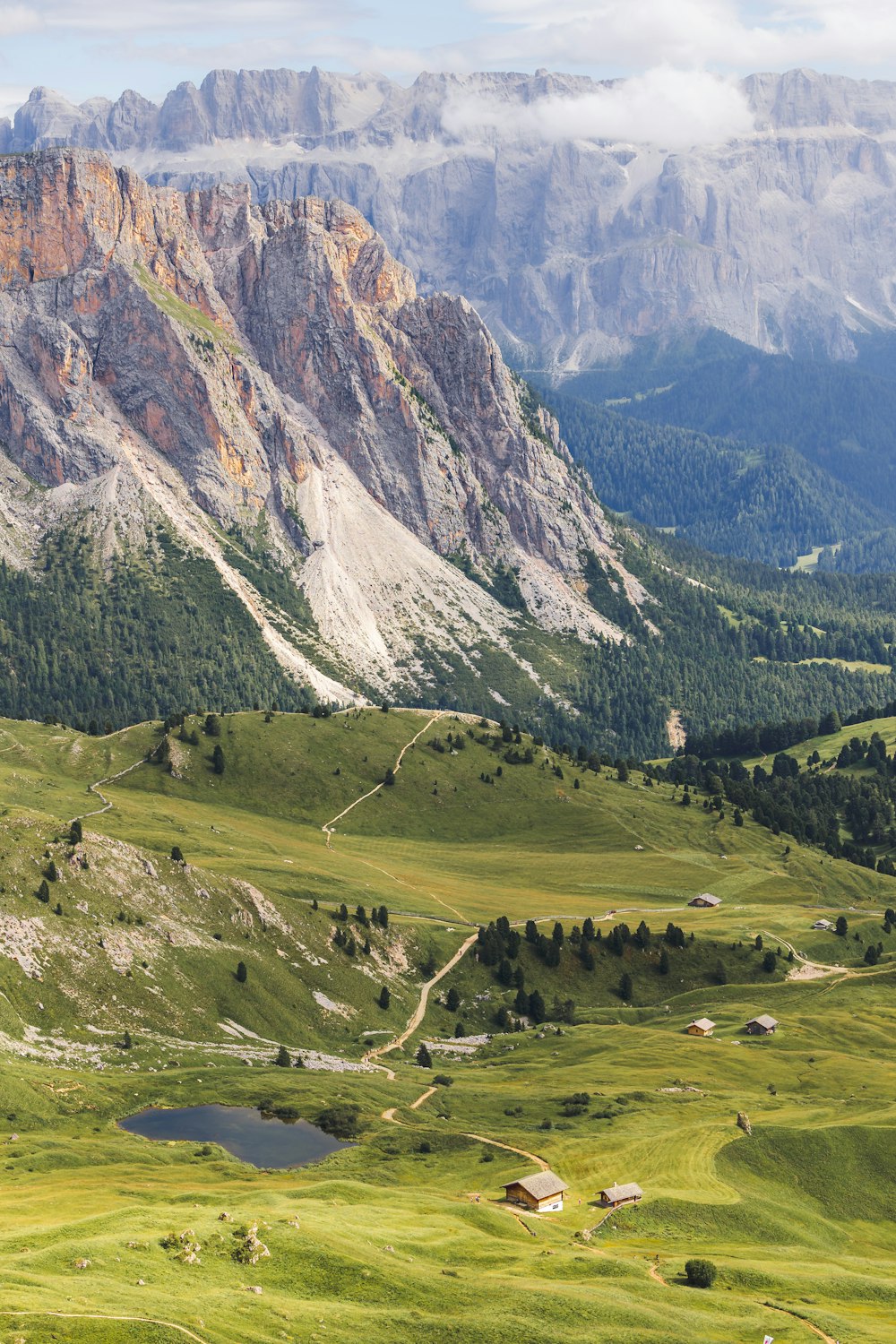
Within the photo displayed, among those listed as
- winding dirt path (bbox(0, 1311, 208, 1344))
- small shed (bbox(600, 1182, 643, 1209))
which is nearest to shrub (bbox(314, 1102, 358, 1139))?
small shed (bbox(600, 1182, 643, 1209))

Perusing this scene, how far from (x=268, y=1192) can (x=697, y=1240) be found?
42009mm

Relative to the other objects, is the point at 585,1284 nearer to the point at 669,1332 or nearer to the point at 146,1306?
the point at 669,1332

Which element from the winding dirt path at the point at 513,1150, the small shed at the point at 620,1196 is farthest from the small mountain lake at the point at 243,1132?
the small shed at the point at 620,1196

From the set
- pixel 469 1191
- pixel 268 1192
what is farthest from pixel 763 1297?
pixel 268 1192

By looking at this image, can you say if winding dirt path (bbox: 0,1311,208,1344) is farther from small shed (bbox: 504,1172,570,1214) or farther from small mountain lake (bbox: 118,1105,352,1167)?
small mountain lake (bbox: 118,1105,352,1167)

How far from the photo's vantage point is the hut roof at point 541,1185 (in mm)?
148663

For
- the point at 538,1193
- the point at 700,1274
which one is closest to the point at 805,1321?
the point at 700,1274

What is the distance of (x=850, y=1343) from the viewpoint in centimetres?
12238

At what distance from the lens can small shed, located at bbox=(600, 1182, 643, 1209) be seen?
151625mm

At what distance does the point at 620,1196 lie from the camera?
15212cm

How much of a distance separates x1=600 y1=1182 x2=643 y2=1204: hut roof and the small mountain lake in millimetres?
30340

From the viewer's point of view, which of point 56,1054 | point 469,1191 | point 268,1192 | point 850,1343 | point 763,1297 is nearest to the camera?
point 850,1343

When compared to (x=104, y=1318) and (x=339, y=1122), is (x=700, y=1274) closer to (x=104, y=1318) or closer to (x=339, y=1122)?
(x=339, y=1122)

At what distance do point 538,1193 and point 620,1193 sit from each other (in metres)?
9.68
